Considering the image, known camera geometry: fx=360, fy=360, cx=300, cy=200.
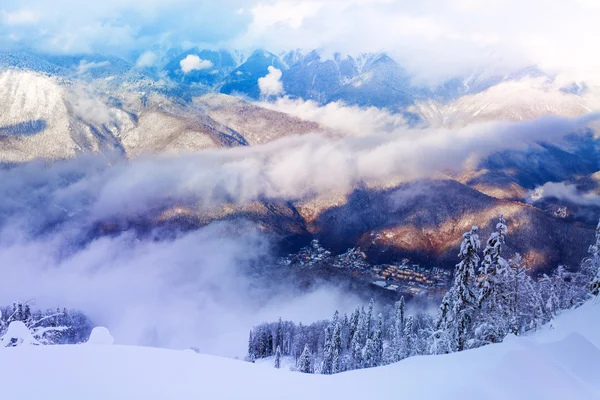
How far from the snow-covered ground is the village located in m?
129

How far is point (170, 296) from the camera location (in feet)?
547

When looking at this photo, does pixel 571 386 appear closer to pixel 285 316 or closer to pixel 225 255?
pixel 285 316

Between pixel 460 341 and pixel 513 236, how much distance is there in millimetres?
163977

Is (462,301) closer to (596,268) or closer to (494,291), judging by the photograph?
(494,291)

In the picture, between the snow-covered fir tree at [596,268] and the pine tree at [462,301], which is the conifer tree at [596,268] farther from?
the pine tree at [462,301]

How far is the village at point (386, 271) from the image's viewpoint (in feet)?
461

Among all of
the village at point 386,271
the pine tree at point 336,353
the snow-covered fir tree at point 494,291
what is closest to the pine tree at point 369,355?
the pine tree at point 336,353

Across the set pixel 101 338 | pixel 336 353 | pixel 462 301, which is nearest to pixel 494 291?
pixel 462 301

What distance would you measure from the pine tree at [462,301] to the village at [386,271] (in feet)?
377

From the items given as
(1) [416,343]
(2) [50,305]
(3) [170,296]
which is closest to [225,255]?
(3) [170,296]

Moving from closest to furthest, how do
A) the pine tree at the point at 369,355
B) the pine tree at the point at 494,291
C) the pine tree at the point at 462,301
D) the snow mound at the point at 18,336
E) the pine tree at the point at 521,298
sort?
1. the snow mound at the point at 18,336
2. the pine tree at the point at 494,291
3. the pine tree at the point at 521,298
4. the pine tree at the point at 462,301
5. the pine tree at the point at 369,355

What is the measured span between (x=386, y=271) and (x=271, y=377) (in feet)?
534

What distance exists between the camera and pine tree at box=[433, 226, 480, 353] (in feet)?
69.7

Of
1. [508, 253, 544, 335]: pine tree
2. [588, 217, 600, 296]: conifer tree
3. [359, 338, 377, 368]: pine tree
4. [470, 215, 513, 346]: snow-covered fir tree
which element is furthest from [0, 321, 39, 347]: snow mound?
[359, 338, 377, 368]: pine tree
